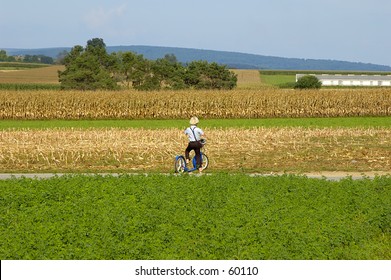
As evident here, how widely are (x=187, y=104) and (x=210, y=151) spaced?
26.8 metres

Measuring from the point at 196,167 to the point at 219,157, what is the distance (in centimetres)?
565

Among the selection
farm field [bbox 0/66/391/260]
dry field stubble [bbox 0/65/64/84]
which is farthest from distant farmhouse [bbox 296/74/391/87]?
farm field [bbox 0/66/391/260]

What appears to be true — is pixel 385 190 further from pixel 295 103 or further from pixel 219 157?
pixel 295 103

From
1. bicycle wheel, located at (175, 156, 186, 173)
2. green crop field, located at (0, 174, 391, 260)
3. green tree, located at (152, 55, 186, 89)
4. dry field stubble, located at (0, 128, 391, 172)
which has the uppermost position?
green tree, located at (152, 55, 186, 89)

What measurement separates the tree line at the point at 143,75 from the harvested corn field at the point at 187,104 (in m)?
24.6

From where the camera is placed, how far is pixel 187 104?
55.3 meters

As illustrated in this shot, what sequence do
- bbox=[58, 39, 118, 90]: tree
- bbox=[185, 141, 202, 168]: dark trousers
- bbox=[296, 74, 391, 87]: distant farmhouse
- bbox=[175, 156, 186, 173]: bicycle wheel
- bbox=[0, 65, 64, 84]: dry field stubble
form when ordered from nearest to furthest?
1. bbox=[185, 141, 202, 168]: dark trousers
2. bbox=[175, 156, 186, 173]: bicycle wheel
3. bbox=[58, 39, 118, 90]: tree
4. bbox=[0, 65, 64, 84]: dry field stubble
5. bbox=[296, 74, 391, 87]: distant farmhouse

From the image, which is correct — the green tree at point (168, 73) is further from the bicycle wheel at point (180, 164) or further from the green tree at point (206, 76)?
the bicycle wheel at point (180, 164)

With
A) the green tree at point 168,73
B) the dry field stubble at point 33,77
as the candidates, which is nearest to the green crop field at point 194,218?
the green tree at point 168,73

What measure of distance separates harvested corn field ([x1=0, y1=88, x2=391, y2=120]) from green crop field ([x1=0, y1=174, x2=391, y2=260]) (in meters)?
38.8

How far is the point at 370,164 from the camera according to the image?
83.2 ft

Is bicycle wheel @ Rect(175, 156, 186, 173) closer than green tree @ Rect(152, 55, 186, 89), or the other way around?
bicycle wheel @ Rect(175, 156, 186, 173)

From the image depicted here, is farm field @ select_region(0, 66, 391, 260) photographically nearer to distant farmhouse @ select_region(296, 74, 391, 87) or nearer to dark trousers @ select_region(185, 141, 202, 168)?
dark trousers @ select_region(185, 141, 202, 168)

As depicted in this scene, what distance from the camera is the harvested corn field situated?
54969mm
